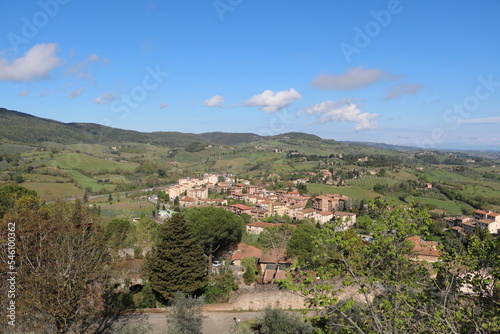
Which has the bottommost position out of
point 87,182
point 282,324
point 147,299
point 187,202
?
point 187,202

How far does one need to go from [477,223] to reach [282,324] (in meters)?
47.4

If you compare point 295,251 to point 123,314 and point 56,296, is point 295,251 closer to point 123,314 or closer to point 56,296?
point 123,314

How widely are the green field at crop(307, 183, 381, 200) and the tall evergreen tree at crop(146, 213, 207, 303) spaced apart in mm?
54415

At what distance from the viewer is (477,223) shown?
45.8 m

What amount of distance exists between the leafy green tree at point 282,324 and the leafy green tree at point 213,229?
29.1ft

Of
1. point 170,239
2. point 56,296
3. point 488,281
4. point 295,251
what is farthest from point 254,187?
point 488,281

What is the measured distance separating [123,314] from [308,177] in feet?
250

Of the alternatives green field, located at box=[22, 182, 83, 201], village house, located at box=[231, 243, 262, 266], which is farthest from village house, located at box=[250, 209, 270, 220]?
green field, located at box=[22, 182, 83, 201]

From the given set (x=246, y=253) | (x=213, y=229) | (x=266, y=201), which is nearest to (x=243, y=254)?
(x=246, y=253)

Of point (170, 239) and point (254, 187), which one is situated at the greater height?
point (170, 239)

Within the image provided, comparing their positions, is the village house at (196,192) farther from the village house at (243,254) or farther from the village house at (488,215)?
the village house at (488,215)

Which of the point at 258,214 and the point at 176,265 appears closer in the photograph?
the point at 176,265

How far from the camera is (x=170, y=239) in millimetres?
17234

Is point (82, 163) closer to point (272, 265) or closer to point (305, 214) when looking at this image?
point (305, 214)
